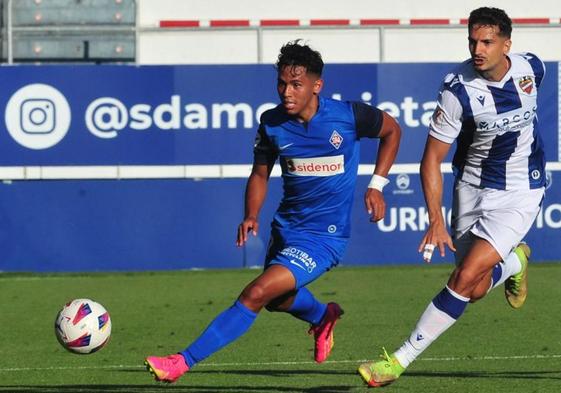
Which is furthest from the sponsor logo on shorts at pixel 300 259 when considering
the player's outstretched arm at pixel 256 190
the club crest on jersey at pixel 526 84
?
the club crest on jersey at pixel 526 84

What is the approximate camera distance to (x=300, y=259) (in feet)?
27.9

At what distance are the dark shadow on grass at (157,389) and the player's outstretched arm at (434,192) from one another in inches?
44.1

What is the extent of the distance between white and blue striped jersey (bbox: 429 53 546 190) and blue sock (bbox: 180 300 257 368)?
5.23ft

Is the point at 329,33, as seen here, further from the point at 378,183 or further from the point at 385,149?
the point at 378,183

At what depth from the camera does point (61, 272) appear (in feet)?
56.3

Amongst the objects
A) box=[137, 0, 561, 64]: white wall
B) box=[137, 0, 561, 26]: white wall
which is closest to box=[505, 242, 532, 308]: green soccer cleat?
box=[137, 0, 561, 64]: white wall

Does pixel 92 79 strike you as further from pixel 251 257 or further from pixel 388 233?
pixel 388 233

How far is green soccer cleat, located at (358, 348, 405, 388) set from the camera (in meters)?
8.20

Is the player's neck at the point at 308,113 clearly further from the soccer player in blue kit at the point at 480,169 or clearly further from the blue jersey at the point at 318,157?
the soccer player in blue kit at the point at 480,169

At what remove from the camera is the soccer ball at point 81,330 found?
862cm

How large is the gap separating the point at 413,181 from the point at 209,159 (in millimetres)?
2513

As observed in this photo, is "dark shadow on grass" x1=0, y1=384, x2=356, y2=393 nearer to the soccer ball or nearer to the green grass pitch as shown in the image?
the green grass pitch

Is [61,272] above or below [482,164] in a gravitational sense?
below

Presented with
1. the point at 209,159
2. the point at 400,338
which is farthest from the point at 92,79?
the point at 400,338
